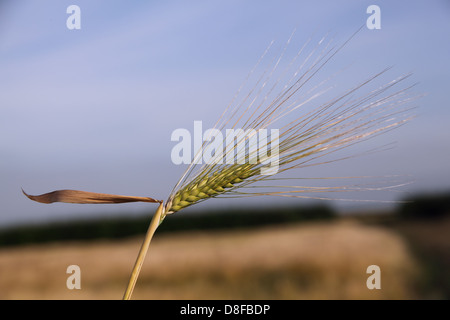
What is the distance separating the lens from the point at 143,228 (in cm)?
644

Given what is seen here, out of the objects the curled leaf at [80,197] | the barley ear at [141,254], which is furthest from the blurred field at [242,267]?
the barley ear at [141,254]

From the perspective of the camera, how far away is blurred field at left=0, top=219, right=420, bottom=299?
13.8 feet

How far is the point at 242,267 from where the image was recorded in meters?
4.50

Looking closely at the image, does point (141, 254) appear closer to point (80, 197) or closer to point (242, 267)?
point (80, 197)

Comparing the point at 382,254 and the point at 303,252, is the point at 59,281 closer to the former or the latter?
the point at 303,252

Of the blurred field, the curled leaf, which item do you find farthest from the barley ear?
the blurred field

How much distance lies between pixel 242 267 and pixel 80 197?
3624mm

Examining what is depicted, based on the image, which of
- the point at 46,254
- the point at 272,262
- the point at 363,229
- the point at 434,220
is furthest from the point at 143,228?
the point at 434,220

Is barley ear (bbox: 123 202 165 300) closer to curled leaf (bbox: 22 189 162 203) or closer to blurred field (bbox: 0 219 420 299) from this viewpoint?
curled leaf (bbox: 22 189 162 203)

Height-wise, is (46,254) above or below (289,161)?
below

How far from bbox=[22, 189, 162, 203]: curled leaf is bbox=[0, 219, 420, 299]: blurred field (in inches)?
126

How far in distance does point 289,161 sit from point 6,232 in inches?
261

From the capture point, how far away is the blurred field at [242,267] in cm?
420

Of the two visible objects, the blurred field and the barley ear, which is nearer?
the barley ear
